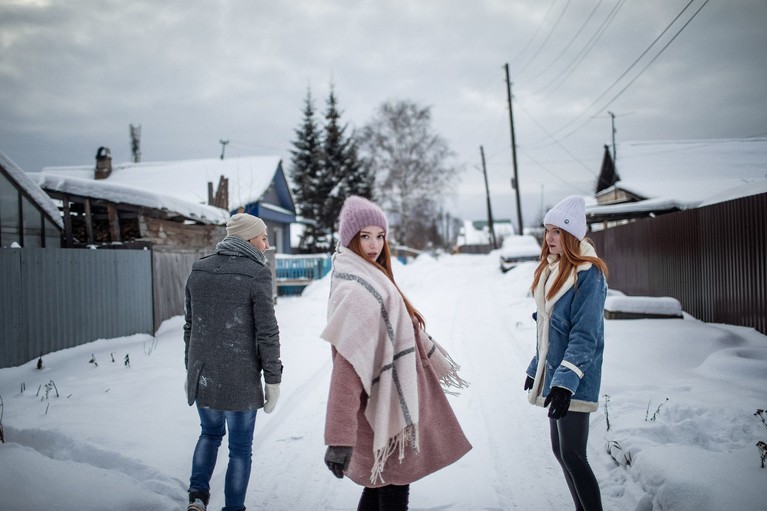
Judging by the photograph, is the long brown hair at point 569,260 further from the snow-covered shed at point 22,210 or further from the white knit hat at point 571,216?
the snow-covered shed at point 22,210

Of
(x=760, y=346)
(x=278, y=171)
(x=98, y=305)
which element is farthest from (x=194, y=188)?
(x=760, y=346)

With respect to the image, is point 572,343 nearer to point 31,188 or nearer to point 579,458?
point 579,458

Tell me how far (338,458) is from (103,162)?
2607 cm

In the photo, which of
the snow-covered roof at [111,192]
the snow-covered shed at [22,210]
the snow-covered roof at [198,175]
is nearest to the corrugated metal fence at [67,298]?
the snow-covered roof at [111,192]

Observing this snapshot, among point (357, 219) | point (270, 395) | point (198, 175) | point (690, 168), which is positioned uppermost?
point (198, 175)

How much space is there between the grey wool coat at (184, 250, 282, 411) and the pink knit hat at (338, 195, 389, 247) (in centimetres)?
73

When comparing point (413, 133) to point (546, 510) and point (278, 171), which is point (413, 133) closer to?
point (278, 171)

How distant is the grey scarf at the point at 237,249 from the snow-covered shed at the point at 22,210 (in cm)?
599

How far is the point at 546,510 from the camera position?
2820 mm

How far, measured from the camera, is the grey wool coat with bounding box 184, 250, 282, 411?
2.56 m

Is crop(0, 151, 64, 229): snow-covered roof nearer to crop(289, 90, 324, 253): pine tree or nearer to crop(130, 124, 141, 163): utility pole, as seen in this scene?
crop(289, 90, 324, 253): pine tree

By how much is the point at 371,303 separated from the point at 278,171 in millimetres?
22859

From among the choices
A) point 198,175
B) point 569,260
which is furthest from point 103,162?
point 569,260

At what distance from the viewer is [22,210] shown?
695 cm
